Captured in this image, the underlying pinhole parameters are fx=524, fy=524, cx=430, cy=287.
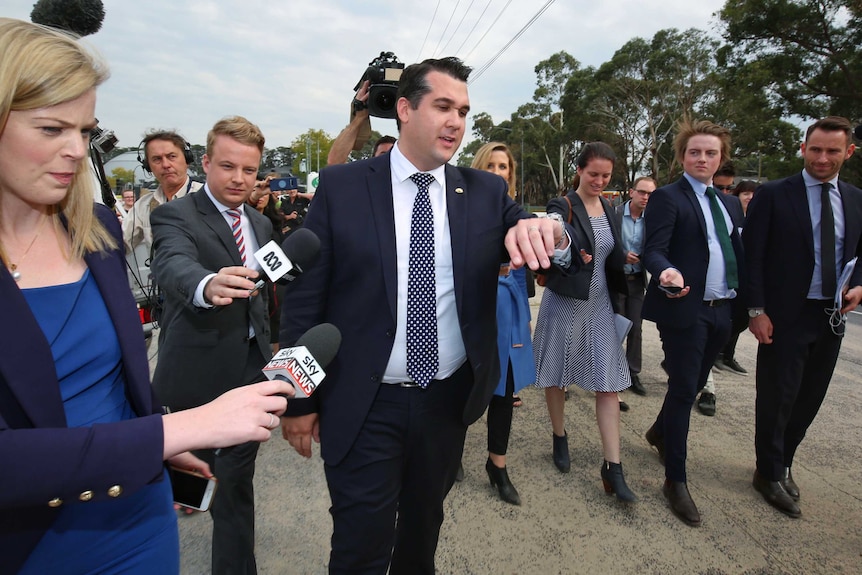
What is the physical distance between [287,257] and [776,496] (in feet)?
11.5

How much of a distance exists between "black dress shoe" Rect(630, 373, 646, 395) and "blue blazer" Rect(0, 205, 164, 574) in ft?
16.6

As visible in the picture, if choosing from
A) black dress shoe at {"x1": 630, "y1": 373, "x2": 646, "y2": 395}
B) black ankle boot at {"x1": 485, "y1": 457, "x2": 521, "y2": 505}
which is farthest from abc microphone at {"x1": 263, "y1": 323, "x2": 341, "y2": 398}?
black dress shoe at {"x1": 630, "y1": 373, "x2": 646, "y2": 395}

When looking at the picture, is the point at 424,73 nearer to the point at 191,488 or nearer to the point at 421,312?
the point at 421,312

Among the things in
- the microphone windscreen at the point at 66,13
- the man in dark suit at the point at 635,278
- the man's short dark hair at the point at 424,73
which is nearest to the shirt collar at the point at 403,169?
the man's short dark hair at the point at 424,73

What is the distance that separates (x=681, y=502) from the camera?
328 centimetres

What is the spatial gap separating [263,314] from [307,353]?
1.67 metres

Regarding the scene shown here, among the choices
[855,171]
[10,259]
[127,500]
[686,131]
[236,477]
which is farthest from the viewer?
[855,171]

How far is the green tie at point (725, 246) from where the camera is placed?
3410 millimetres

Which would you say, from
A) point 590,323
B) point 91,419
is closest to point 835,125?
point 590,323

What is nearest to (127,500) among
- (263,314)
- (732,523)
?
(263,314)

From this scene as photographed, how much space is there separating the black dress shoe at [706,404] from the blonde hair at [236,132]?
174 inches

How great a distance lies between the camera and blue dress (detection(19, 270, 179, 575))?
125 cm

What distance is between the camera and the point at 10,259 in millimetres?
1260

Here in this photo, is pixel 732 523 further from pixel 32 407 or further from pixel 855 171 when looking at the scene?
pixel 855 171
